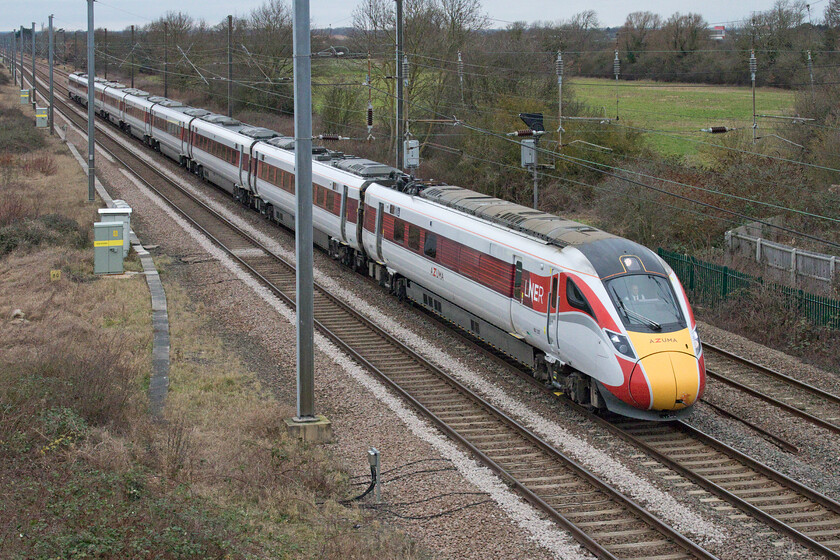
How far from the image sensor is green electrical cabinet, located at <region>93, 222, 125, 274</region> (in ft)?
75.7

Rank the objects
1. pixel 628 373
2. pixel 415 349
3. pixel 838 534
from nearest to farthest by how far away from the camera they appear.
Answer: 1. pixel 838 534
2. pixel 628 373
3. pixel 415 349

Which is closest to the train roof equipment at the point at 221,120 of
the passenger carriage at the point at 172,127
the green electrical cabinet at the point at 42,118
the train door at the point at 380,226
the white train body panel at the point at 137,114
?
the passenger carriage at the point at 172,127

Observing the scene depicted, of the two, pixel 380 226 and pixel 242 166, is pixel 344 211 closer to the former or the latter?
pixel 380 226

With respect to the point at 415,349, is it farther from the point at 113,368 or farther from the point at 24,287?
the point at 24,287

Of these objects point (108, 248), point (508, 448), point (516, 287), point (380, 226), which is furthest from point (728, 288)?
point (108, 248)

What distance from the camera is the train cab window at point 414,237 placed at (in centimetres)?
1911

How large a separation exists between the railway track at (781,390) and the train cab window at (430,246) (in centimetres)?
598

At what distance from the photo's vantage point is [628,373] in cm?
1251

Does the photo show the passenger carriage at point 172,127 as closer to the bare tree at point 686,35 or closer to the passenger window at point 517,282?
the passenger window at point 517,282

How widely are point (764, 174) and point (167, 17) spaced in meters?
70.3

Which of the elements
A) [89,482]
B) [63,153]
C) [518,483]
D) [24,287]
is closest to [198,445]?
[89,482]

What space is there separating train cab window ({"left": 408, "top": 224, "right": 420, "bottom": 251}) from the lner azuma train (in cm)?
2

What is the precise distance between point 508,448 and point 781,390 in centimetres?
599

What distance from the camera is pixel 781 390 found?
15578 millimetres
